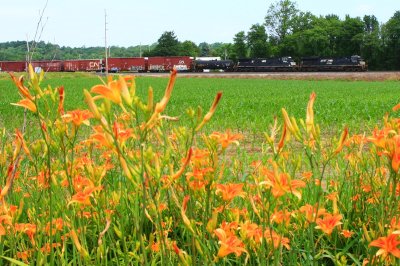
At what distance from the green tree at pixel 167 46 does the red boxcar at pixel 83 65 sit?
24314mm

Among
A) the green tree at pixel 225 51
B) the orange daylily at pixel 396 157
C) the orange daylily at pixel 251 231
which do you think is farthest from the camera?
the green tree at pixel 225 51

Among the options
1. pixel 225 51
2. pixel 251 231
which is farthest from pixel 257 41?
pixel 251 231

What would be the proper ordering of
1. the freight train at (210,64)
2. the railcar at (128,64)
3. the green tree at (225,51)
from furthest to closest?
the green tree at (225,51), the railcar at (128,64), the freight train at (210,64)

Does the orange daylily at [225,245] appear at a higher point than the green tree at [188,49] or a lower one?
lower

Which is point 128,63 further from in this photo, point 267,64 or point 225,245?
point 225,245

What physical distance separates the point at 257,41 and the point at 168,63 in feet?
59.4

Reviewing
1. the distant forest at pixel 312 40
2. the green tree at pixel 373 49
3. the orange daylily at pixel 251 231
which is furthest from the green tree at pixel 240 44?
the orange daylily at pixel 251 231

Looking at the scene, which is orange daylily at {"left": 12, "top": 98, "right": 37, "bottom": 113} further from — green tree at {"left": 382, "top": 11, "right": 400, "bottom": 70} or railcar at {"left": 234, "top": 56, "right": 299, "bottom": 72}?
green tree at {"left": 382, "top": 11, "right": 400, "bottom": 70}

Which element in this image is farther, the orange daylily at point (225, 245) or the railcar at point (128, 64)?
the railcar at point (128, 64)

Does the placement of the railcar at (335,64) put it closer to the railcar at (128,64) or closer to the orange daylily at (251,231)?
the railcar at (128,64)

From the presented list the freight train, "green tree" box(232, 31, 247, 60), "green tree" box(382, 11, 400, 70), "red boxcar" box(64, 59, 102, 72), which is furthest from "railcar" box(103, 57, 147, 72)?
"green tree" box(382, 11, 400, 70)

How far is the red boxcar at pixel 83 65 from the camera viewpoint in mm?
59656

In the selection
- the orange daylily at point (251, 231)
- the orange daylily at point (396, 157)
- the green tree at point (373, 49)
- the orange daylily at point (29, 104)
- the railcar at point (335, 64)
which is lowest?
the orange daylily at point (251, 231)

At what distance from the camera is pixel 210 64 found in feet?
183
